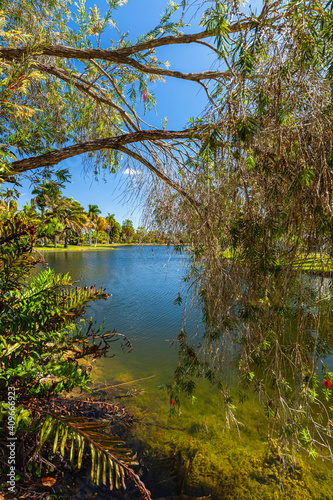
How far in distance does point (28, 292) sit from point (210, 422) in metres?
2.95

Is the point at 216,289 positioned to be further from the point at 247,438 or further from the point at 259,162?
the point at 247,438

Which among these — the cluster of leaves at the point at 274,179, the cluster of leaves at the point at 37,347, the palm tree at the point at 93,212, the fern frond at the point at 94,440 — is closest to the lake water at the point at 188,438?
the cluster of leaves at the point at 274,179

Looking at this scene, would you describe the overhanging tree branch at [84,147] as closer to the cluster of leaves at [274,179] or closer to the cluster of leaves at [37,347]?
the cluster of leaves at [274,179]

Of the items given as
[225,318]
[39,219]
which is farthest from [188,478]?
[39,219]

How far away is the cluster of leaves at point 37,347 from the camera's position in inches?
61.7

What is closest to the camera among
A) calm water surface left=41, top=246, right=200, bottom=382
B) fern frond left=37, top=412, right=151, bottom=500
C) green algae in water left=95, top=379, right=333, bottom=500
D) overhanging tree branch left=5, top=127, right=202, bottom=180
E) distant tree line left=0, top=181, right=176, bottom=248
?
fern frond left=37, top=412, right=151, bottom=500

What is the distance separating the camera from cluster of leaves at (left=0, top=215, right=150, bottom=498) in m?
1.57

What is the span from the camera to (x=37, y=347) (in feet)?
6.51

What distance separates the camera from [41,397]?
80.1 inches

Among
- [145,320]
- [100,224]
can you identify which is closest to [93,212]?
[100,224]

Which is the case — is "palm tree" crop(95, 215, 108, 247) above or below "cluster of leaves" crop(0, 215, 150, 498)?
above

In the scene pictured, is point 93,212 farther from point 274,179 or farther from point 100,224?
point 274,179

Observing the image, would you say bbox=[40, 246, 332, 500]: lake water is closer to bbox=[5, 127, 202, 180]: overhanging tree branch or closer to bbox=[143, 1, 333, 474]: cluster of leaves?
bbox=[143, 1, 333, 474]: cluster of leaves

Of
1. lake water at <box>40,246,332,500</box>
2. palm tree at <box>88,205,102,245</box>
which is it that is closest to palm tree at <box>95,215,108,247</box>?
palm tree at <box>88,205,102,245</box>
